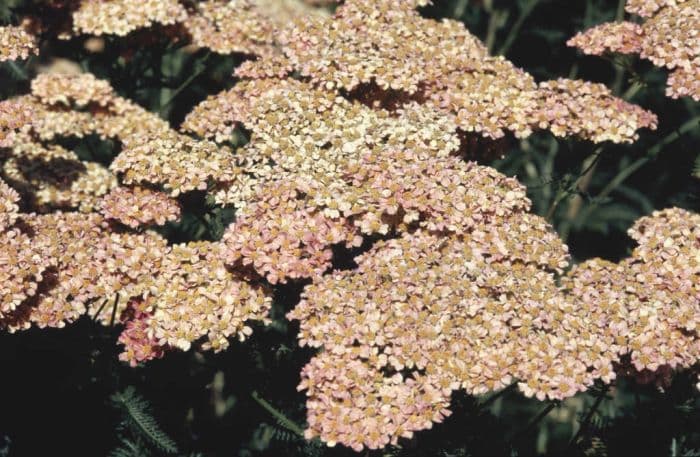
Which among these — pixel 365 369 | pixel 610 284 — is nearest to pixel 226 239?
pixel 365 369

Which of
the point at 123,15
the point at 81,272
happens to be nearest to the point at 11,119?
the point at 81,272

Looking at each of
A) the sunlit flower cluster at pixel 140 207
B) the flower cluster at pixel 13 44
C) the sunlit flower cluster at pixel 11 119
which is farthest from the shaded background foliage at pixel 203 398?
the flower cluster at pixel 13 44

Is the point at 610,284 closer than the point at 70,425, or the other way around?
the point at 610,284

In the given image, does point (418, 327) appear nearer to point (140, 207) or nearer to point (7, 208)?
point (140, 207)

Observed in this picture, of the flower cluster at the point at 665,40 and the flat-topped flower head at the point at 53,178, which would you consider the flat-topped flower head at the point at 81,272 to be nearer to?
the flat-topped flower head at the point at 53,178

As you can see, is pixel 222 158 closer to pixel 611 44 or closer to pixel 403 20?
pixel 403 20

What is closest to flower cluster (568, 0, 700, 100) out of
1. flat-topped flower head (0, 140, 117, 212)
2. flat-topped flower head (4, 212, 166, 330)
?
flat-topped flower head (4, 212, 166, 330)
